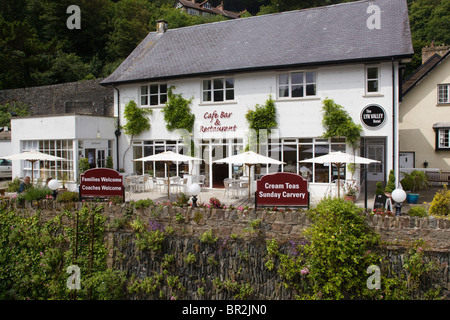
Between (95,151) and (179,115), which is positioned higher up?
(179,115)

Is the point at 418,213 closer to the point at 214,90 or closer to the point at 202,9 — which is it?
the point at 214,90

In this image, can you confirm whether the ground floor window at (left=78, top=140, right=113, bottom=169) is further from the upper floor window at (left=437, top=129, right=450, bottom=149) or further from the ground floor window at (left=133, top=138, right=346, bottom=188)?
the upper floor window at (left=437, top=129, right=450, bottom=149)

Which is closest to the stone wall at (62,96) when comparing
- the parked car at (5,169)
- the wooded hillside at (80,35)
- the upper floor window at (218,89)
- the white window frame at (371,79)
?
the parked car at (5,169)

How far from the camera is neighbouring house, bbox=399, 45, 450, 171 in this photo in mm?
21056

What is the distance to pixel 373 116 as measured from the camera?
1334cm

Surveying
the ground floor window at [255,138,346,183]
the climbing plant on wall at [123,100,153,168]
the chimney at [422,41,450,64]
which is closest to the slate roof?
the climbing plant on wall at [123,100,153,168]

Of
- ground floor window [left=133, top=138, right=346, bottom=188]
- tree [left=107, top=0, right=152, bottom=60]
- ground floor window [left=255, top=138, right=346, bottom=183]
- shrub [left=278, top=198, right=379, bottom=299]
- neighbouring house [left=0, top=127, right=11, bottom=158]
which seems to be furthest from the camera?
tree [left=107, top=0, right=152, bottom=60]

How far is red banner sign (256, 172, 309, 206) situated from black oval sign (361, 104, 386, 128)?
6462mm

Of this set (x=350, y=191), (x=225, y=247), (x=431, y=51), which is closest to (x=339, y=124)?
(x=350, y=191)

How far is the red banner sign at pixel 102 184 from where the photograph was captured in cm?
971

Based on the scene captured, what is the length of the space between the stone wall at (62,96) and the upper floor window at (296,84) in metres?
10.8

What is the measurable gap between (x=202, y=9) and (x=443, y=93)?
65.1 metres

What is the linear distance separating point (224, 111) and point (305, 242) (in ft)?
29.0

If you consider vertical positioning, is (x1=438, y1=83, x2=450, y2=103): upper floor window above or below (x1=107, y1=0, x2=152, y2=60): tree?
below
